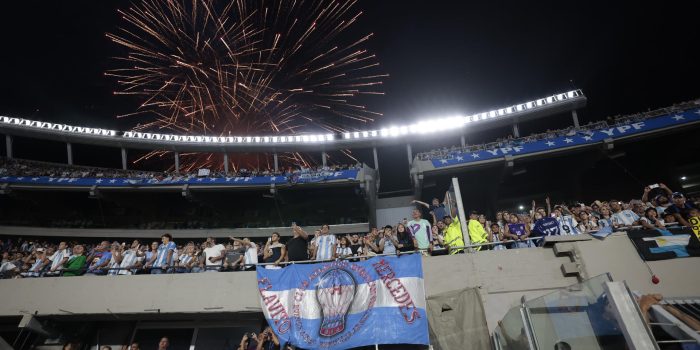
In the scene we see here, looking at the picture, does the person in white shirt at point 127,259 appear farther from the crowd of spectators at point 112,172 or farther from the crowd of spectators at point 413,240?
the crowd of spectators at point 112,172

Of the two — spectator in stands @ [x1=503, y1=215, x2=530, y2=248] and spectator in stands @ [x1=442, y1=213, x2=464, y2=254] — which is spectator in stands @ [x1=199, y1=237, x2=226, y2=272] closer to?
spectator in stands @ [x1=442, y1=213, x2=464, y2=254]

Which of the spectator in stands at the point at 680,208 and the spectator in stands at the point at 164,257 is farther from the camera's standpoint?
the spectator in stands at the point at 164,257

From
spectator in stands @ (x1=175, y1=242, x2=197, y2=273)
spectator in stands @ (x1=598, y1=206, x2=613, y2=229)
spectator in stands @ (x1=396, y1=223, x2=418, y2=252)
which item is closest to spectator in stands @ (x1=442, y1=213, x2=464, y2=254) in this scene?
spectator in stands @ (x1=396, y1=223, x2=418, y2=252)

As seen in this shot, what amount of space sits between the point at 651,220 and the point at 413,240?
4765mm

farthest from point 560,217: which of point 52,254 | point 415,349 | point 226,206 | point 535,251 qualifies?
point 226,206

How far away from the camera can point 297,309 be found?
784 centimetres

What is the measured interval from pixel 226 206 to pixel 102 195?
6663 millimetres

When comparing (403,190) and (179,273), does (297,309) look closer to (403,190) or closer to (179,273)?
(179,273)

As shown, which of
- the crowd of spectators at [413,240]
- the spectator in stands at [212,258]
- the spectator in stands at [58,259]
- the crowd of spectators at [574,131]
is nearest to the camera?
the crowd of spectators at [413,240]

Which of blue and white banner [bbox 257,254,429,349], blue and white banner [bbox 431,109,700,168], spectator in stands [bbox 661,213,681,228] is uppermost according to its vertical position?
blue and white banner [bbox 431,109,700,168]

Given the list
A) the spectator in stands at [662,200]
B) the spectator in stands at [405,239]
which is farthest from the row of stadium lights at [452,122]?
the spectator in stands at [405,239]

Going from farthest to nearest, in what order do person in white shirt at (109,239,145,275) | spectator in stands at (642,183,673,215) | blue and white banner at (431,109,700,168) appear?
blue and white banner at (431,109,700,168) < person in white shirt at (109,239,145,275) < spectator in stands at (642,183,673,215)

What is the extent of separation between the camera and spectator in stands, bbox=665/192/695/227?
7.61 meters

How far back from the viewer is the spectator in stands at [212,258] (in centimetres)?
948
